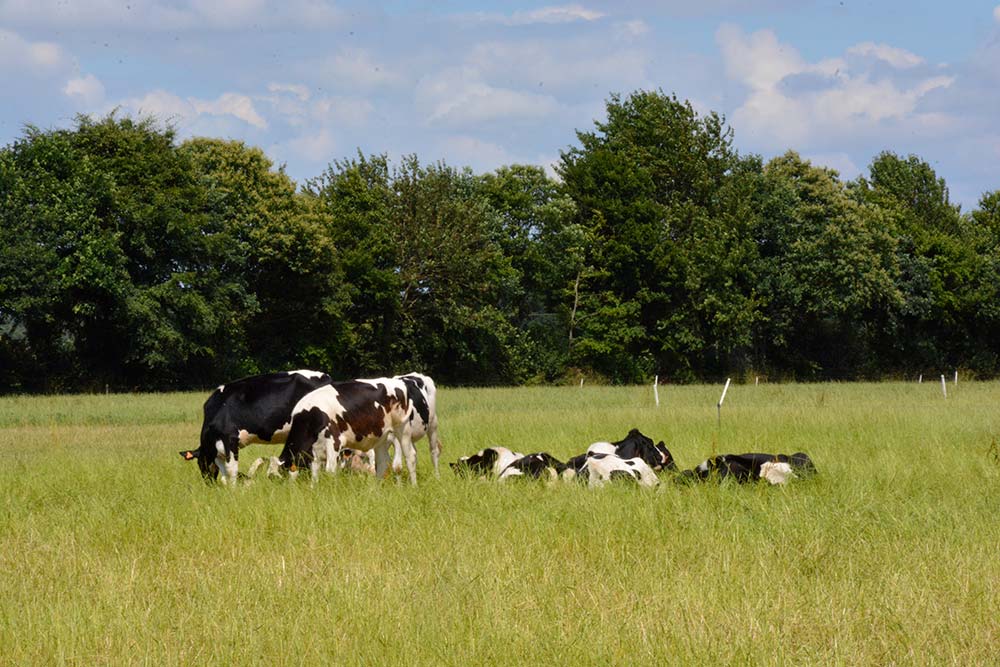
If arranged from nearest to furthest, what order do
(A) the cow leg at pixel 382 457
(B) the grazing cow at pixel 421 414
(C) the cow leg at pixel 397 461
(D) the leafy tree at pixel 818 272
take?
(A) the cow leg at pixel 382 457, (C) the cow leg at pixel 397 461, (B) the grazing cow at pixel 421 414, (D) the leafy tree at pixel 818 272

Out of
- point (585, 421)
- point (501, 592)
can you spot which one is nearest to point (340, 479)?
point (501, 592)

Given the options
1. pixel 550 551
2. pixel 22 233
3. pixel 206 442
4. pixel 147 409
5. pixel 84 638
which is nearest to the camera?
pixel 84 638

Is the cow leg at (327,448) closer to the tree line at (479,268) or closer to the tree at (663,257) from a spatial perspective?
the tree line at (479,268)

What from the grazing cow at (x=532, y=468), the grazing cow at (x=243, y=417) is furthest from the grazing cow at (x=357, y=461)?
the grazing cow at (x=532, y=468)

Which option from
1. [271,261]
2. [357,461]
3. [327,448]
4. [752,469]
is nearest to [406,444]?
[357,461]

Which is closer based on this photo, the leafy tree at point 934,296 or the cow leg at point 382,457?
the cow leg at point 382,457

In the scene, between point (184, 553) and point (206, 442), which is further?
point (206, 442)

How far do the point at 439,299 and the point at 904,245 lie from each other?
1195 inches

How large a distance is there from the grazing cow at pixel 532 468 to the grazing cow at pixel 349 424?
1307mm

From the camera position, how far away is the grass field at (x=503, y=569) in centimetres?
668

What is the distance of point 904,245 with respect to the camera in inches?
2675

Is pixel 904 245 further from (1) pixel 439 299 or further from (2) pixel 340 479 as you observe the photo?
(2) pixel 340 479

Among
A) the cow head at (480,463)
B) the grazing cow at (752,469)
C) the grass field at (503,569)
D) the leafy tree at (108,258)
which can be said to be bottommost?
the grass field at (503,569)

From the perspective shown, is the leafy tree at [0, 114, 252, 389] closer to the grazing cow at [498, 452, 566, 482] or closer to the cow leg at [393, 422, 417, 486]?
the cow leg at [393, 422, 417, 486]
